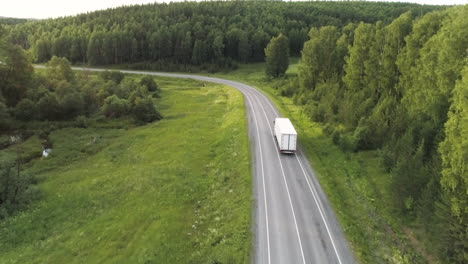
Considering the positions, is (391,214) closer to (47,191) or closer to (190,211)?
(190,211)

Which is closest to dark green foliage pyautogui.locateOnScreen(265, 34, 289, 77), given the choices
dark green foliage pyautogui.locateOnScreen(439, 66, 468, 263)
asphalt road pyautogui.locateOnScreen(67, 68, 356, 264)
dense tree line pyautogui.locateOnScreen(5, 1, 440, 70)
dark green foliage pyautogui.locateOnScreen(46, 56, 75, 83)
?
dense tree line pyautogui.locateOnScreen(5, 1, 440, 70)

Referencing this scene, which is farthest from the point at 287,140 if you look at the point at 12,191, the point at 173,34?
the point at 173,34

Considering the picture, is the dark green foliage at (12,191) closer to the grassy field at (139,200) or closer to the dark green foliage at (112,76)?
the grassy field at (139,200)

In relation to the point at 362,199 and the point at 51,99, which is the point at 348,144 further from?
the point at 51,99

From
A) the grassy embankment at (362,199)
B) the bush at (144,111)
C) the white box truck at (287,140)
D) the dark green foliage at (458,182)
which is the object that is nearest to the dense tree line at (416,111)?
the dark green foliage at (458,182)

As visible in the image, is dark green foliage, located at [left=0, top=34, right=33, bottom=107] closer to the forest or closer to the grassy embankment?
the forest
